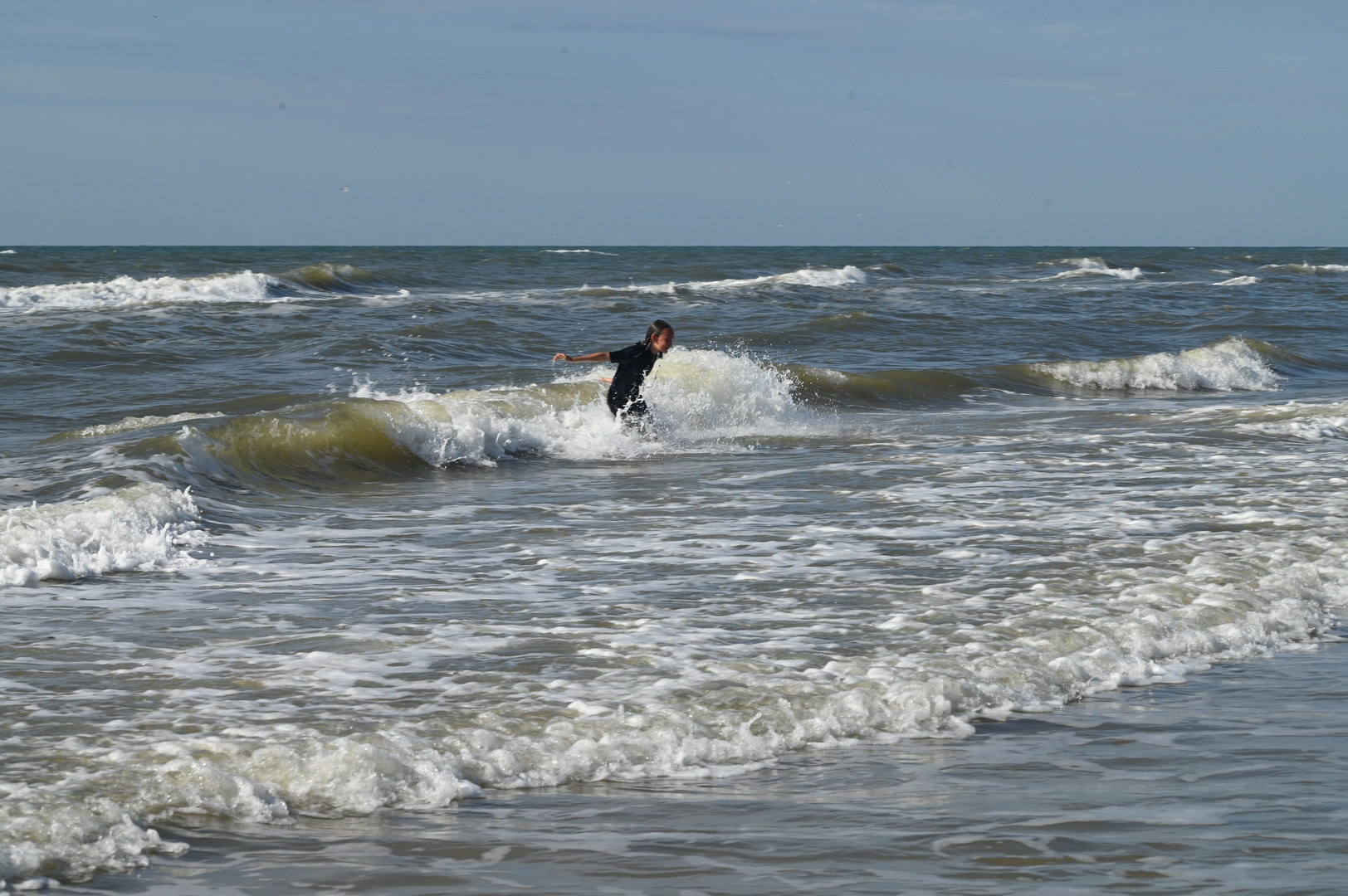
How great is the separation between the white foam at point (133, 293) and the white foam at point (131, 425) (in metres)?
14.9

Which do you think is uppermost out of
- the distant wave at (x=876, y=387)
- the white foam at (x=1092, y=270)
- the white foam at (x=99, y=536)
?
the white foam at (x=1092, y=270)

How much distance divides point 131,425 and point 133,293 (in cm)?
2017

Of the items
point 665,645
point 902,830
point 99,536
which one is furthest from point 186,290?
point 902,830

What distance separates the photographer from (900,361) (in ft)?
69.8

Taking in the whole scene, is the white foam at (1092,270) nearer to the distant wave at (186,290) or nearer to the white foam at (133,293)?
the distant wave at (186,290)

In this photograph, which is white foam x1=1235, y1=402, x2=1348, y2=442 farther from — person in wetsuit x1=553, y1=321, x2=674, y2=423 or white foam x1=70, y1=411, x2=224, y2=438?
white foam x1=70, y1=411, x2=224, y2=438

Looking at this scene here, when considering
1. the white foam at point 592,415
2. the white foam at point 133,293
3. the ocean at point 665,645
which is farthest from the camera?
the white foam at point 133,293

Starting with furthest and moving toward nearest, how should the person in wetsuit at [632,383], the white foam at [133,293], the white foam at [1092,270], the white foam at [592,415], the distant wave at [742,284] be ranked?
the white foam at [1092,270] < the distant wave at [742,284] < the white foam at [133,293] < the person in wetsuit at [632,383] < the white foam at [592,415]

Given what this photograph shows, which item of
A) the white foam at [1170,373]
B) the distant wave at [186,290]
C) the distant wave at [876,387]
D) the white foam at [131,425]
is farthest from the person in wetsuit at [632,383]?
the distant wave at [186,290]

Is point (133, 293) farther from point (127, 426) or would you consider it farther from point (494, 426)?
point (494, 426)

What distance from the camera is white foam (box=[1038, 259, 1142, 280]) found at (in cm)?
5059

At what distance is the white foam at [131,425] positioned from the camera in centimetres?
1191

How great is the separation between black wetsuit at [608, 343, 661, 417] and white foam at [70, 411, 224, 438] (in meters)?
3.85

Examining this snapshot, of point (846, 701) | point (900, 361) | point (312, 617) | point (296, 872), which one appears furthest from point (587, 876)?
point (900, 361)
